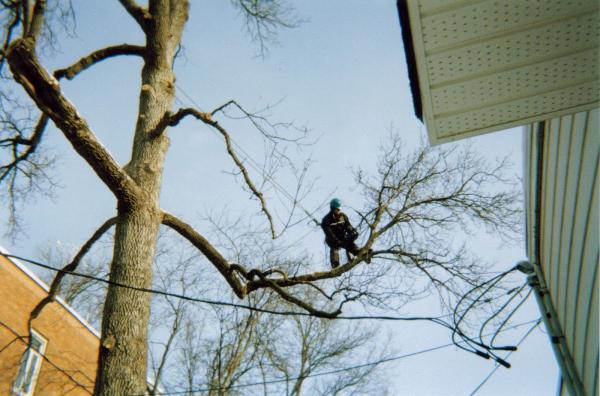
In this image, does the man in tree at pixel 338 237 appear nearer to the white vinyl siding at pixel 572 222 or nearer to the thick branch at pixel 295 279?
the thick branch at pixel 295 279

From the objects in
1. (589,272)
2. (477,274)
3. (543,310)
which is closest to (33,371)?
(477,274)

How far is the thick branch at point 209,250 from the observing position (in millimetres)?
4953

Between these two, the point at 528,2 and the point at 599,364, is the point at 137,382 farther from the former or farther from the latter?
the point at 528,2

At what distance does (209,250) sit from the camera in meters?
5.02

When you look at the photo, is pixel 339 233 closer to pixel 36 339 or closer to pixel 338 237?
pixel 338 237

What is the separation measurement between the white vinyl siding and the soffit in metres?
0.25

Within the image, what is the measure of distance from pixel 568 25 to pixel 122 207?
3.92 m

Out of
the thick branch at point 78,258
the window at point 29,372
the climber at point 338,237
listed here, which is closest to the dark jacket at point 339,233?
the climber at point 338,237

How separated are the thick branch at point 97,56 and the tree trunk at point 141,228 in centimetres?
17

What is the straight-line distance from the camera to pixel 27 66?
3.63 meters

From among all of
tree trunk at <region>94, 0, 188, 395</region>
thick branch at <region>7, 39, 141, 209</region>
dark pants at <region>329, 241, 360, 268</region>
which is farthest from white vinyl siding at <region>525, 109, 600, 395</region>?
thick branch at <region>7, 39, 141, 209</region>

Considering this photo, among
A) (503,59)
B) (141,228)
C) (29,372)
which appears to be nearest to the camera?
(503,59)

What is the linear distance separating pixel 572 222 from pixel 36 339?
14616 mm

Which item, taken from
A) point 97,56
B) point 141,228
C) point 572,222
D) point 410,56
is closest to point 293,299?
point 141,228
